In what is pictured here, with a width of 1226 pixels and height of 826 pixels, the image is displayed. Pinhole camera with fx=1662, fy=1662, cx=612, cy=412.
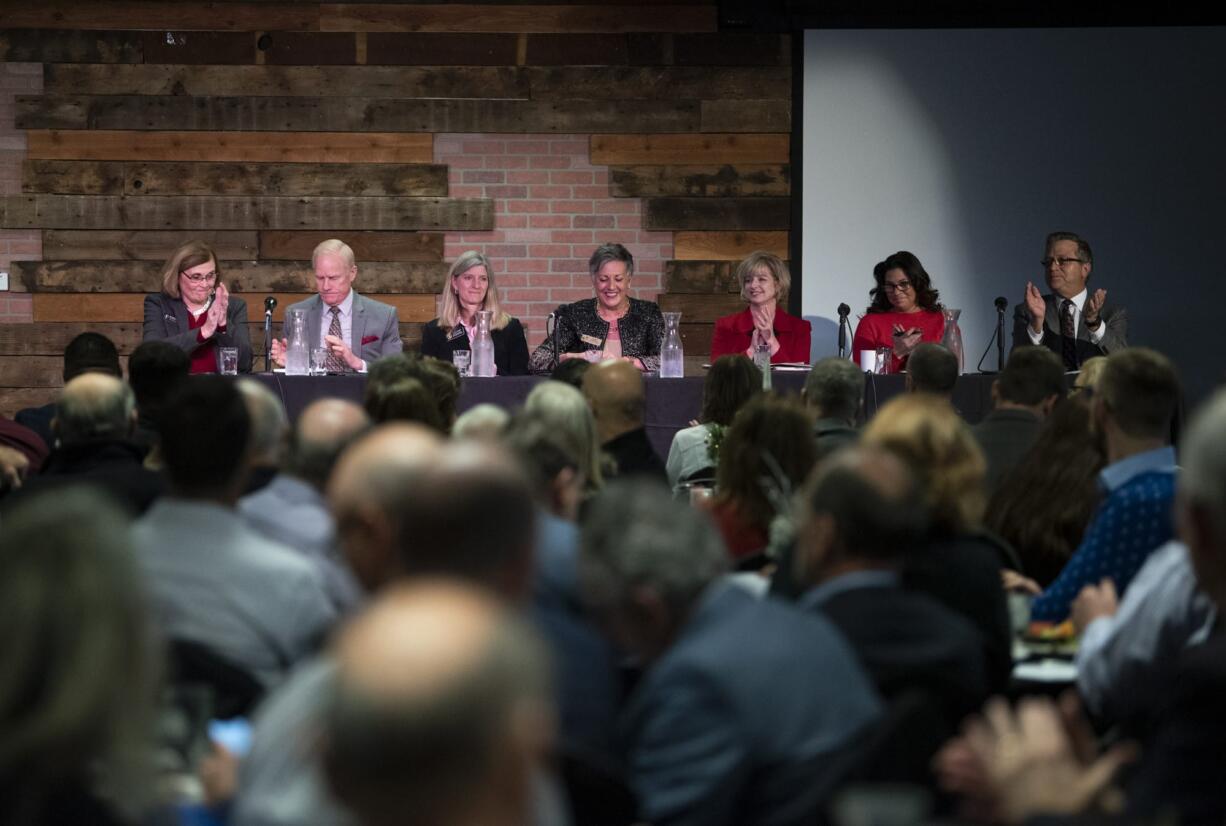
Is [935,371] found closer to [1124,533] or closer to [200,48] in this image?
[1124,533]

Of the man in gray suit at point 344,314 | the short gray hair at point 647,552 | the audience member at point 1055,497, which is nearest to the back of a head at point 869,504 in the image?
the short gray hair at point 647,552

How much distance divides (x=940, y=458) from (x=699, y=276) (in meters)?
5.69

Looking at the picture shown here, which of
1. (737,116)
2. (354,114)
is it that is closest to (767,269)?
(737,116)

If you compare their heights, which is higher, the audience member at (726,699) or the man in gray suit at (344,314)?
the man in gray suit at (344,314)

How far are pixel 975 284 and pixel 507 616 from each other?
7.68 metres

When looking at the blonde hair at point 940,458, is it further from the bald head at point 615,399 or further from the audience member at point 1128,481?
the bald head at point 615,399

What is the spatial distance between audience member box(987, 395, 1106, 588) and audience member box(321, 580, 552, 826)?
2.82m

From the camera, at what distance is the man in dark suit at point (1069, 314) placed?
22.9 feet

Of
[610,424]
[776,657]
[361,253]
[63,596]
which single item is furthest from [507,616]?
[361,253]

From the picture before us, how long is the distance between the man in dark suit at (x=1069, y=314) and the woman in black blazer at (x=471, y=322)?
7.05 ft

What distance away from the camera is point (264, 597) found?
7.69ft

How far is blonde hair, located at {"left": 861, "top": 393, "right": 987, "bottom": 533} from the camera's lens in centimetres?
277

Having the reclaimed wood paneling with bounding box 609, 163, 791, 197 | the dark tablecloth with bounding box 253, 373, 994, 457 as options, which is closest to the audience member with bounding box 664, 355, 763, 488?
the dark tablecloth with bounding box 253, 373, 994, 457

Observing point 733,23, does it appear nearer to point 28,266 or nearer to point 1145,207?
point 1145,207
